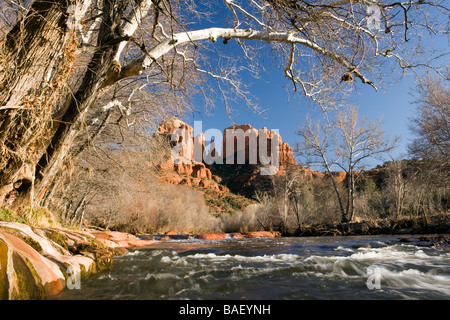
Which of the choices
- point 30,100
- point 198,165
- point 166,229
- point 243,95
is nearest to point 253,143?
point 198,165

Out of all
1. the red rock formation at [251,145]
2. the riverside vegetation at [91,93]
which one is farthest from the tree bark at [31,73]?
the red rock formation at [251,145]

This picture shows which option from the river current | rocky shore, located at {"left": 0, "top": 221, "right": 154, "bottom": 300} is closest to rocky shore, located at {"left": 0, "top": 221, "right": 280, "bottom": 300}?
rocky shore, located at {"left": 0, "top": 221, "right": 154, "bottom": 300}

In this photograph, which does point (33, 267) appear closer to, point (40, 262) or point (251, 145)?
point (40, 262)

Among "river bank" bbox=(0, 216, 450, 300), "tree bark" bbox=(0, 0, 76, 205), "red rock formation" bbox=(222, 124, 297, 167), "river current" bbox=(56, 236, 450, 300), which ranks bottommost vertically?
"river current" bbox=(56, 236, 450, 300)

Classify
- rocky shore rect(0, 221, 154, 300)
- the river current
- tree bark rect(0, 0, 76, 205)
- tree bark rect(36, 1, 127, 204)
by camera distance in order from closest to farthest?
1. rocky shore rect(0, 221, 154, 300)
2. the river current
3. tree bark rect(0, 0, 76, 205)
4. tree bark rect(36, 1, 127, 204)

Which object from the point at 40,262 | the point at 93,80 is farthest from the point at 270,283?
the point at 93,80

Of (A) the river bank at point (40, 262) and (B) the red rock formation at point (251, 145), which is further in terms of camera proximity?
(B) the red rock formation at point (251, 145)

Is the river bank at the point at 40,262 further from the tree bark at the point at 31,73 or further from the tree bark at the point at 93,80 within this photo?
the tree bark at the point at 93,80

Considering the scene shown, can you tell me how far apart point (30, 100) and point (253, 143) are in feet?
226

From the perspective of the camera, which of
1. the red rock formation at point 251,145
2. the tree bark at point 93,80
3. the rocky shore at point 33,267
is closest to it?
the rocky shore at point 33,267

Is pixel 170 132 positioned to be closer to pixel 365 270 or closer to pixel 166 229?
pixel 365 270

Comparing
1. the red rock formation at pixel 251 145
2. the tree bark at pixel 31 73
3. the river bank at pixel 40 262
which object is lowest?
the river bank at pixel 40 262

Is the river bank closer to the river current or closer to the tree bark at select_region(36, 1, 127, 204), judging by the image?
the river current

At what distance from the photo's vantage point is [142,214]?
736 inches
